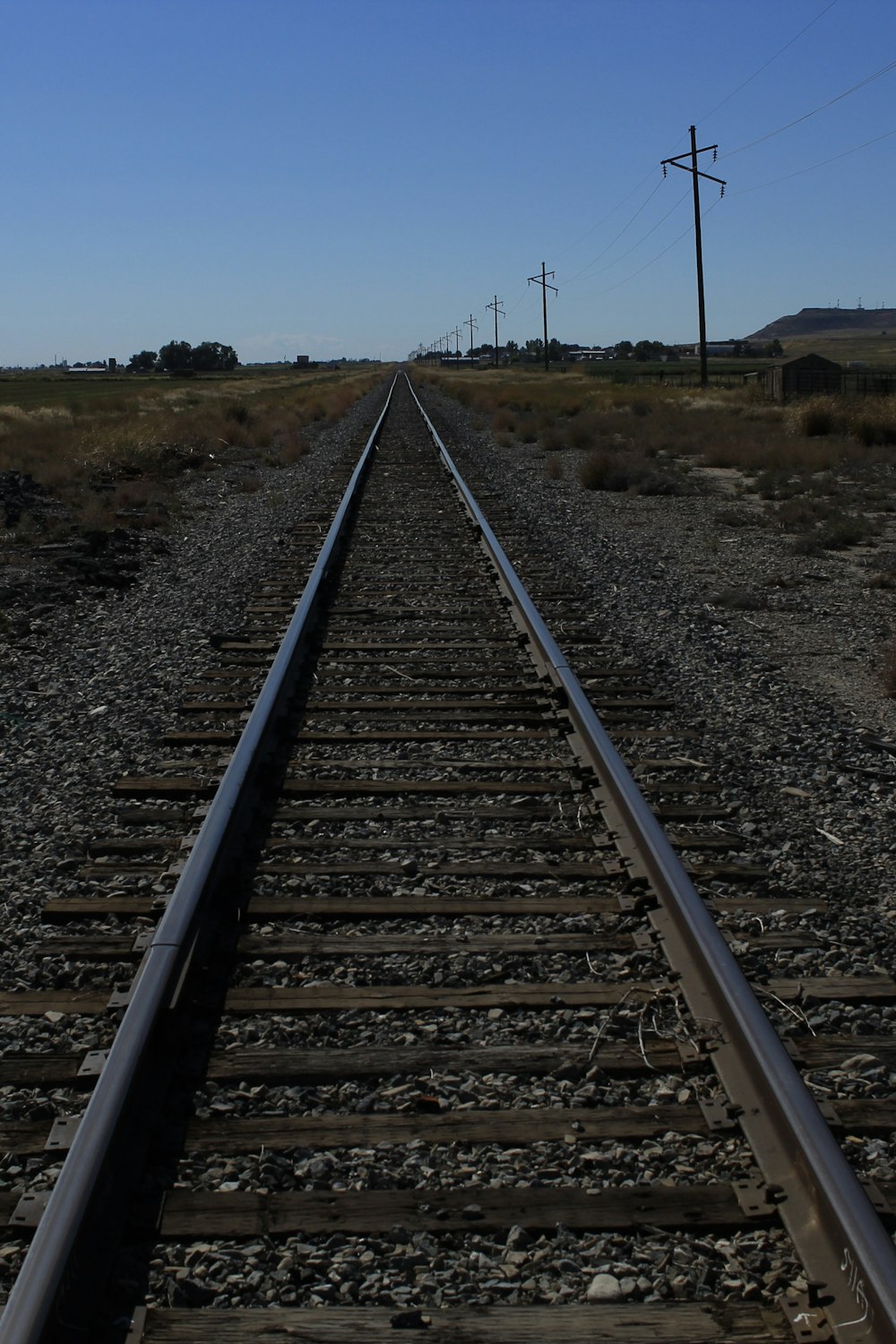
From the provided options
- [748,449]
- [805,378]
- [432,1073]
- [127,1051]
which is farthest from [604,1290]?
[805,378]

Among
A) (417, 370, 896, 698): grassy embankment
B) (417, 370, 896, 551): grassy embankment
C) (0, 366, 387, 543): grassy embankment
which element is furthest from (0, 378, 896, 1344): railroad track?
(0, 366, 387, 543): grassy embankment

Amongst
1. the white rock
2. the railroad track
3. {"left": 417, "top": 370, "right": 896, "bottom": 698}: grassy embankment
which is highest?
{"left": 417, "top": 370, "right": 896, "bottom": 698}: grassy embankment

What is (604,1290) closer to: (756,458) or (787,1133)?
(787,1133)

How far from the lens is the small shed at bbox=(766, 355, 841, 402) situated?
43.8m

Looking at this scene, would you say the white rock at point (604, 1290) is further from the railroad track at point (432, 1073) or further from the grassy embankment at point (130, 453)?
the grassy embankment at point (130, 453)

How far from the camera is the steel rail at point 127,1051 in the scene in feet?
8.50

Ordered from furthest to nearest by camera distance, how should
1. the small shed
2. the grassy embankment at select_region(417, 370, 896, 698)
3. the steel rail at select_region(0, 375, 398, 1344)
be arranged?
the small shed
the grassy embankment at select_region(417, 370, 896, 698)
the steel rail at select_region(0, 375, 398, 1344)

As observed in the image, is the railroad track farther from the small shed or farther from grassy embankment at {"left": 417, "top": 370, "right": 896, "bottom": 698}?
the small shed

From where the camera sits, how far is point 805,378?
44.1m

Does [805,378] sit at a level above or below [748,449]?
above

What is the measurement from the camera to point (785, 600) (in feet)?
39.1

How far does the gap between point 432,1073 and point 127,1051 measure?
2.75 ft

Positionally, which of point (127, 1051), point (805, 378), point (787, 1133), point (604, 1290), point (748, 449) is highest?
point (805, 378)

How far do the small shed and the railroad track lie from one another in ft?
131
